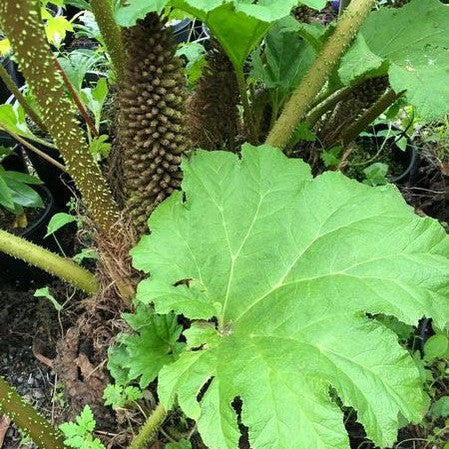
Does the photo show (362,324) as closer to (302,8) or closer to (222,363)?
(222,363)

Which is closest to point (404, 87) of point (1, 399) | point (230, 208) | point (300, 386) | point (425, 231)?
point (425, 231)

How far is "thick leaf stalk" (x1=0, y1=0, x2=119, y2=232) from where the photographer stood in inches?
37.1

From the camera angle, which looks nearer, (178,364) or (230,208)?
(178,364)

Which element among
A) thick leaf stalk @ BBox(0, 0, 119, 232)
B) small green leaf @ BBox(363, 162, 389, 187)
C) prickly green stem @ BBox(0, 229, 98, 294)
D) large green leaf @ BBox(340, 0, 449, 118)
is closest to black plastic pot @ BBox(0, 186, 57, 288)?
prickly green stem @ BBox(0, 229, 98, 294)

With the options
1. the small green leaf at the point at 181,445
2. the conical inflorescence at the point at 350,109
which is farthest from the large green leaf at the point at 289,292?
the conical inflorescence at the point at 350,109

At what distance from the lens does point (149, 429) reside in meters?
1.17

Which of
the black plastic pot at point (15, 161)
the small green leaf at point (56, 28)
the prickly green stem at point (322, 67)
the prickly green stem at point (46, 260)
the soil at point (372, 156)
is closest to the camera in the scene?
the prickly green stem at point (322, 67)

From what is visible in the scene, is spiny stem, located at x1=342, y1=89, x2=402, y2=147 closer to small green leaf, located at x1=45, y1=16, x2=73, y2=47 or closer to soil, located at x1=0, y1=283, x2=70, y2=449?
small green leaf, located at x1=45, y1=16, x2=73, y2=47

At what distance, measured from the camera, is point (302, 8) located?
5.17 feet

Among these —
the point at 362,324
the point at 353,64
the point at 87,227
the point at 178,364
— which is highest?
the point at 353,64

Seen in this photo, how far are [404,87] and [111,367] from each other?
2.50 ft

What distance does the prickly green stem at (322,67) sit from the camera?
3.89 ft

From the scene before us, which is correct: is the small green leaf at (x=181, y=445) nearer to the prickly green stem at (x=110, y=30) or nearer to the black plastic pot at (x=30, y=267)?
the prickly green stem at (x=110, y=30)

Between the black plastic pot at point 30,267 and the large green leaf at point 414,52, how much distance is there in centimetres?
110
